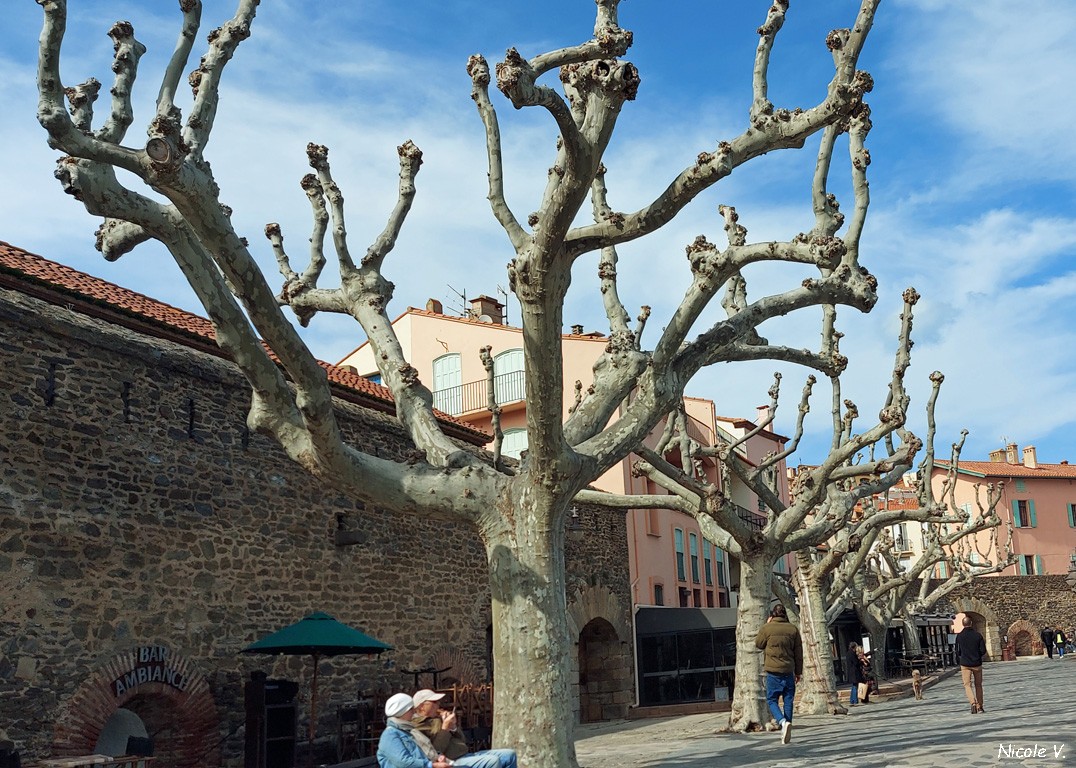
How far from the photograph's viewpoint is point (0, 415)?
35.2 feet

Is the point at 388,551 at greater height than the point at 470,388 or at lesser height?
lesser

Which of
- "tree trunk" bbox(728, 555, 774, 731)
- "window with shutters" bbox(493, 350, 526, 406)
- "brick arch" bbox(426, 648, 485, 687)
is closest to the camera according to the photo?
"tree trunk" bbox(728, 555, 774, 731)

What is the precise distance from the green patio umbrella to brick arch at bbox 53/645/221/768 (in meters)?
0.80

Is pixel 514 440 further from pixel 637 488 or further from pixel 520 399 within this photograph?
pixel 637 488

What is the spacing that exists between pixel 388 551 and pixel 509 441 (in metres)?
12.9

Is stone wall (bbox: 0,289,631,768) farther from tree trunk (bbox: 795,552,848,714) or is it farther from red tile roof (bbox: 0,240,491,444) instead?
tree trunk (bbox: 795,552,848,714)

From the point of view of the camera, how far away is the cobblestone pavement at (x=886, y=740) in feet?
31.3

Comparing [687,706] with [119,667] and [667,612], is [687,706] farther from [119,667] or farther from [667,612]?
[119,667]

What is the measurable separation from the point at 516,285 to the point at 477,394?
933 inches

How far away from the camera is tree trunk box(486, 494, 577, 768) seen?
8039 millimetres

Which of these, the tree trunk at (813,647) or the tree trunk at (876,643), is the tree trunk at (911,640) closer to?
the tree trunk at (876,643)

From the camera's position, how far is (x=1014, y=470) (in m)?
61.5

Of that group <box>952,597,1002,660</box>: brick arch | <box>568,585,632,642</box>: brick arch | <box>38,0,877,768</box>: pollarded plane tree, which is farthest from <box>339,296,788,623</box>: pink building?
<box>952,597,1002,660</box>: brick arch

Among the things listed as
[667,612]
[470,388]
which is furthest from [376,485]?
[470,388]
